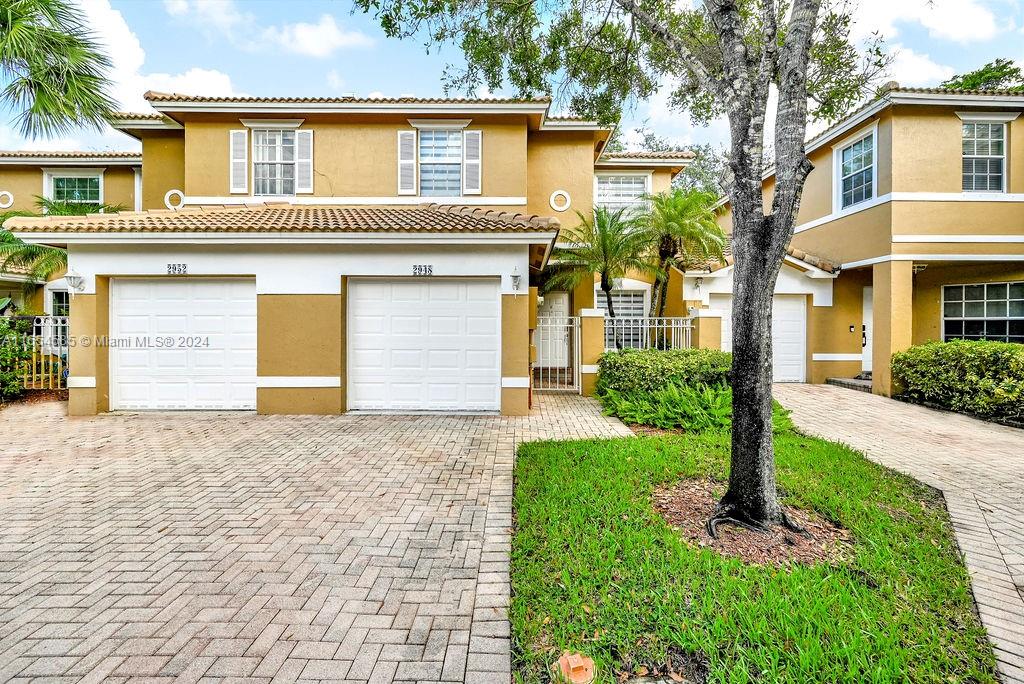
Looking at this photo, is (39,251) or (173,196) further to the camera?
(173,196)

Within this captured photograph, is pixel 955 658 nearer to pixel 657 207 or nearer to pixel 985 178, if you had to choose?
pixel 657 207

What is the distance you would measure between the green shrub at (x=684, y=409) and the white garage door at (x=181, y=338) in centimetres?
771

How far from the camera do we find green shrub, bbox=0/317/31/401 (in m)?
10.6

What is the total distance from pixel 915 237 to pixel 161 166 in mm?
21246

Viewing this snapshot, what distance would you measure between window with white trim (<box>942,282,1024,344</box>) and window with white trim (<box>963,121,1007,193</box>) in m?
2.65

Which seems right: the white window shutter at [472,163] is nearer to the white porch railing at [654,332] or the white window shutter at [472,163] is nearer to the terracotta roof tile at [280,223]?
the terracotta roof tile at [280,223]

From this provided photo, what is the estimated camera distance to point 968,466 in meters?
6.78

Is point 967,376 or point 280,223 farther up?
point 280,223

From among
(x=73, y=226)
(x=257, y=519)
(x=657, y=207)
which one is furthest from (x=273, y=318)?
(x=657, y=207)

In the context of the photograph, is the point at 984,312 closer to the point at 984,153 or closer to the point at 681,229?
the point at 984,153

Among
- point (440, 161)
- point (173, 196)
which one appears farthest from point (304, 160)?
point (173, 196)

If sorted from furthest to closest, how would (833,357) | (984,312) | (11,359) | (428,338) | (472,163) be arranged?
(833,357) < (472,163) < (984,312) < (11,359) < (428,338)

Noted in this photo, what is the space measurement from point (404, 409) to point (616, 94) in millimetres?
7231

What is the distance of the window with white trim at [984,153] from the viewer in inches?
486
